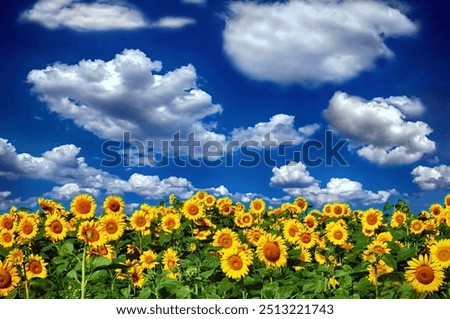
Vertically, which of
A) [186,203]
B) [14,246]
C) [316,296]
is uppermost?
[186,203]

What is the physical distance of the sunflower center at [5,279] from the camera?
580cm

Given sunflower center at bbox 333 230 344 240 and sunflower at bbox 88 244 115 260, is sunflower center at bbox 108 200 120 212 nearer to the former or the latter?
sunflower at bbox 88 244 115 260

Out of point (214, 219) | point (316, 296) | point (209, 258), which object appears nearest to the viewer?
point (316, 296)

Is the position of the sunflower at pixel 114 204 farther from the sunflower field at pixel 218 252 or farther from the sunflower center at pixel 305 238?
the sunflower center at pixel 305 238

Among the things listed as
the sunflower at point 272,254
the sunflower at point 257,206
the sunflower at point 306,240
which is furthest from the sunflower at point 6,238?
the sunflower at point 257,206

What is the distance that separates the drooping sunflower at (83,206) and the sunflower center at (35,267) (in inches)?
63.8

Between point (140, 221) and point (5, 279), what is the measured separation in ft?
15.5

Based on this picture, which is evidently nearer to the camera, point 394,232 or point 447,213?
point 394,232

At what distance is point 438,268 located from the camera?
5555 millimetres

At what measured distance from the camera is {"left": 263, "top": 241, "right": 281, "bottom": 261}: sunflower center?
707cm

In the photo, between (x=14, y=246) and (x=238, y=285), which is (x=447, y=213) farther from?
(x=14, y=246)

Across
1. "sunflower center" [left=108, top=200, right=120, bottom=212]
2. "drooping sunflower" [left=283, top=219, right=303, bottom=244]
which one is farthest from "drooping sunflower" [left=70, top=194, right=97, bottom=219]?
"drooping sunflower" [left=283, top=219, right=303, bottom=244]
